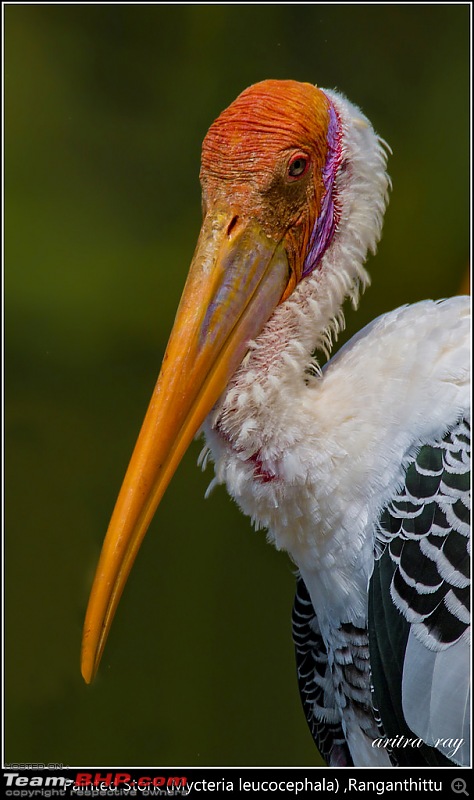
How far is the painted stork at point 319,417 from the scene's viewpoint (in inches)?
50.4

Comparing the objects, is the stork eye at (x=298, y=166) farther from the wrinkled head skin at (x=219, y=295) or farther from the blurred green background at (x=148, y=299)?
the blurred green background at (x=148, y=299)

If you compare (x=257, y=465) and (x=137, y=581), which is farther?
(x=137, y=581)

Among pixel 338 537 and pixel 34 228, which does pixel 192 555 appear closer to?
pixel 34 228

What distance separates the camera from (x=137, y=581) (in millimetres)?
3082

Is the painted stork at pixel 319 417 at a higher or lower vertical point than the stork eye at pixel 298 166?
lower

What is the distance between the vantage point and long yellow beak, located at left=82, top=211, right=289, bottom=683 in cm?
129

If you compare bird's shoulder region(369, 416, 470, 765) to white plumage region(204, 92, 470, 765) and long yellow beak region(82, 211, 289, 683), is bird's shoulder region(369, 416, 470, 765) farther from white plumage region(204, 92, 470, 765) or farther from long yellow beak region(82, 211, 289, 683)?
long yellow beak region(82, 211, 289, 683)
